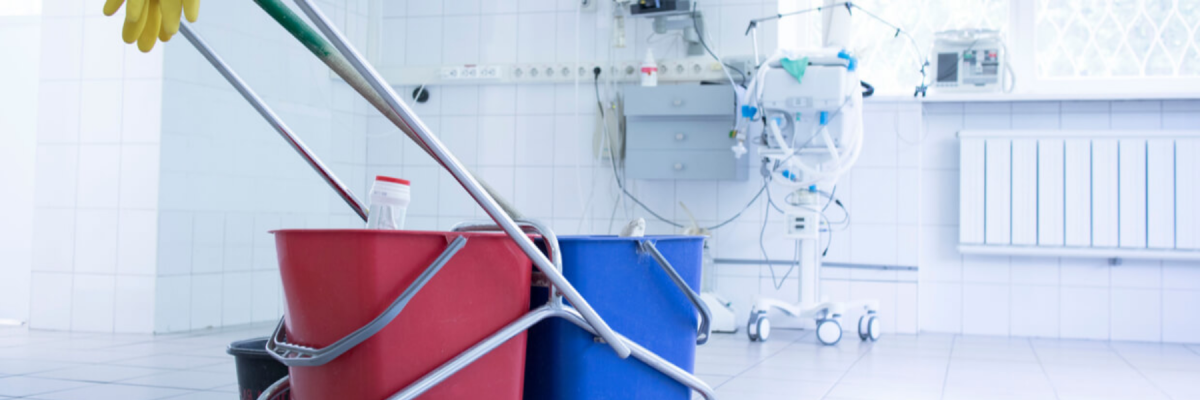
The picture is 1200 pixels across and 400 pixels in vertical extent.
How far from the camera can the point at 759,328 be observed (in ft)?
10.7

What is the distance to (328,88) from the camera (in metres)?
3.73

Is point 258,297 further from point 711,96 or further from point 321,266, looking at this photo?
point 321,266

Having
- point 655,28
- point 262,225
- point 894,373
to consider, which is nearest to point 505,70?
point 655,28

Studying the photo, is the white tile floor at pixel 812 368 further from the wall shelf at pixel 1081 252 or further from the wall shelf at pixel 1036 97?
the wall shelf at pixel 1036 97

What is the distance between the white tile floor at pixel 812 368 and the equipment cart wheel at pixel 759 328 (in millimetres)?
41

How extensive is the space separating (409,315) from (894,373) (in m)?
1.72

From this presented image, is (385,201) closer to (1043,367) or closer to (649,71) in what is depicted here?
(1043,367)

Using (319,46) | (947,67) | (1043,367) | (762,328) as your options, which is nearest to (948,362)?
(1043,367)

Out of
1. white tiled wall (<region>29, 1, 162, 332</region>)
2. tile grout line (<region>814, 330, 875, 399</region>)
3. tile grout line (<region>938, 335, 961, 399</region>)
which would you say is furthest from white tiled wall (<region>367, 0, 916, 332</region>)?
white tiled wall (<region>29, 1, 162, 332</region>)

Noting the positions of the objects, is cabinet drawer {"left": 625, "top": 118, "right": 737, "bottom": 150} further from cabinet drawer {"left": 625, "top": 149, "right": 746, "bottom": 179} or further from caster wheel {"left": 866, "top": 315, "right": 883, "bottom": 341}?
caster wheel {"left": 866, "top": 315, "right": 883, "bottom": 341}

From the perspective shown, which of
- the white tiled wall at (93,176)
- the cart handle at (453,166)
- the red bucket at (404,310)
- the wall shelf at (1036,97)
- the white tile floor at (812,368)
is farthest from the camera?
the wall shelf at (1036,97)

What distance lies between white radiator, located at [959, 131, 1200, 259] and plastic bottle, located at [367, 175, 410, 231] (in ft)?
9.15

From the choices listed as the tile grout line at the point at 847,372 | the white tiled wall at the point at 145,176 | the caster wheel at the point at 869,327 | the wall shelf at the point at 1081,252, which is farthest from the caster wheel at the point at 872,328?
the white tiled wall at the point at 145,176

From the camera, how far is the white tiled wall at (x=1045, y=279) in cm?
346
